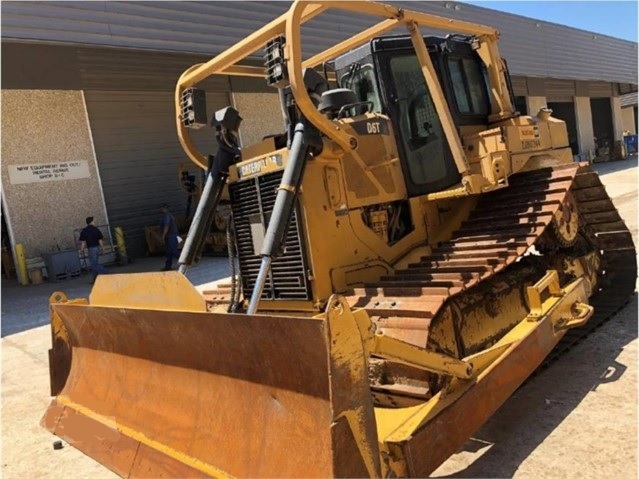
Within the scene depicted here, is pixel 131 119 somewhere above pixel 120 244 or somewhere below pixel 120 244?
above

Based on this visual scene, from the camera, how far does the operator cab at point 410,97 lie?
5.01 metres

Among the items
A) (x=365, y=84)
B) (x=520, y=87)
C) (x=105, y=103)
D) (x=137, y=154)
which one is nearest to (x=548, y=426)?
(x=365, y=84)

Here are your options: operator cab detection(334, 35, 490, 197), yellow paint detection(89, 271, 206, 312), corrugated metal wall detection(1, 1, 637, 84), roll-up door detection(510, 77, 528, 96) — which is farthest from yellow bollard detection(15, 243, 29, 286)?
roll-up door detection(510, 77, 528, 96)

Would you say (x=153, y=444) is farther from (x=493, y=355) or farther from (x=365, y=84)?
(x=365, y=84)

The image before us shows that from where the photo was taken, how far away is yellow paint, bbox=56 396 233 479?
2.97m

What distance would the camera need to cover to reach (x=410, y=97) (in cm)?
507

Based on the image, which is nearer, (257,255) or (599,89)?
(257,255)

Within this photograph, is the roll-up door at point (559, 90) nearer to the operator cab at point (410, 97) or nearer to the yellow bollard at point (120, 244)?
the yellow bollard at point (120, 244)

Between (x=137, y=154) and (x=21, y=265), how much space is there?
166 inches

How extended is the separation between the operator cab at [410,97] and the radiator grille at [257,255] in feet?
3.88

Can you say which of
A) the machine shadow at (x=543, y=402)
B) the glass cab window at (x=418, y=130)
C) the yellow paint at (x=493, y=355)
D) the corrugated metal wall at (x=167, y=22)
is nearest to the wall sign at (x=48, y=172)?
the corrugated metal wall at (x=167, y=22)

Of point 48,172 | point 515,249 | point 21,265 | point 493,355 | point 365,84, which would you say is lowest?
point 493,355

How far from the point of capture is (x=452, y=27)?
506 cm

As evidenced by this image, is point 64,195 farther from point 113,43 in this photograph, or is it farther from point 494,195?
point 494,195
